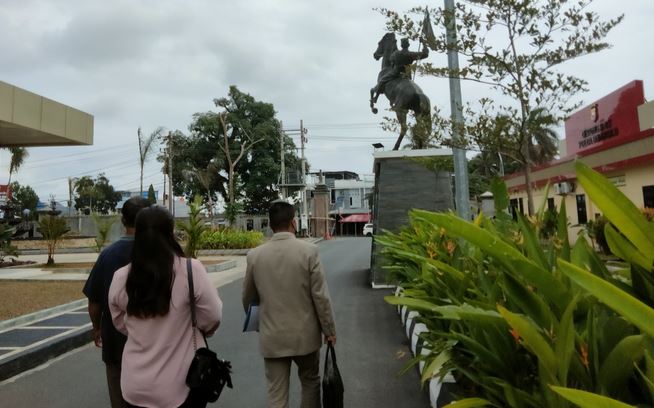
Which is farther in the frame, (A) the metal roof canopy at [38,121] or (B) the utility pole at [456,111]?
(A) the metal roof canopy at [38,121]

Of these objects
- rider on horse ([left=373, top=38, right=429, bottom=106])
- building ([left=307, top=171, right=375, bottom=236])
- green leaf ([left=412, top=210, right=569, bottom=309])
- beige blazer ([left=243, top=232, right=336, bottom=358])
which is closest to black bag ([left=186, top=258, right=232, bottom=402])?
→ beige blazer ([left=243, top=232, right=336, bottom=358])

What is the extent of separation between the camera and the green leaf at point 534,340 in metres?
1.57

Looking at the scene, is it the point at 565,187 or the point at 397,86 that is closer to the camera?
the point at 397,86

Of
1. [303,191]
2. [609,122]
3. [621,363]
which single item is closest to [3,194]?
[303,191]

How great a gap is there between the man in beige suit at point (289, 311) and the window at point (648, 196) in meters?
15.2

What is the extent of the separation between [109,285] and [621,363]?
2.72 metres

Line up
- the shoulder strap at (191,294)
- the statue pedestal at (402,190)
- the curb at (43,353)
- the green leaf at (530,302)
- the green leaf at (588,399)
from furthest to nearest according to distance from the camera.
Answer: the statue pedestal at (402,190), the curb at (43,353), the shoulder strap at (191,294), the green leaf at (530,302), the green leaf at (588,399)

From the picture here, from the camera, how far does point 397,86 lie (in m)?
9.80

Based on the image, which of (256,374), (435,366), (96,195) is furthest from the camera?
(96,195)

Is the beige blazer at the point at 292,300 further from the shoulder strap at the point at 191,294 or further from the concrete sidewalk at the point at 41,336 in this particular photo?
the concrete sidewalk at the point at 41,336

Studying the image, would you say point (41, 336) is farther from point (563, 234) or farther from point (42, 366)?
point (563, 234)

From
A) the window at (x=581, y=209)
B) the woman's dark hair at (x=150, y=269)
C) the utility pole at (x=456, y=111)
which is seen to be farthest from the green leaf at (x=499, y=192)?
the window at (x=581, y=209)

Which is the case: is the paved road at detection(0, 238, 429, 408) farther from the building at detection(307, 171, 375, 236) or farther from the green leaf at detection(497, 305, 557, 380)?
the building at detection(307, 171, 375, 236)

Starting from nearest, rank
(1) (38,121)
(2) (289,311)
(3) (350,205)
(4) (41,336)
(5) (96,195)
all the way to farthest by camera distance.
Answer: (2) (289,311)
(4) (41,336)
(1) (38,121)
(3) (350,205)
(5) (96,195)
